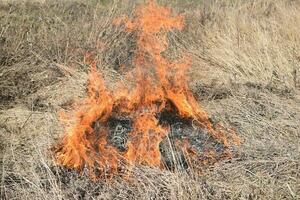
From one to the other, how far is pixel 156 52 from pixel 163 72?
5.17ft

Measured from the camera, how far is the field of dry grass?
13.6 ft

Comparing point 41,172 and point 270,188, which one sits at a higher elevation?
point 270,188

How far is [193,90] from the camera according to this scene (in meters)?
7.07

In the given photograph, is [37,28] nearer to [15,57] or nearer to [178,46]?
[15,57]

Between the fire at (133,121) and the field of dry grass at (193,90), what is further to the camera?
the fire at (133,121)

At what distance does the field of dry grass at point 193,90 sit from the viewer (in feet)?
13.6

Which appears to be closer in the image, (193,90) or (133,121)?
(133,121)

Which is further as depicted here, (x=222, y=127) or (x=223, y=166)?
(x=222, y=127)

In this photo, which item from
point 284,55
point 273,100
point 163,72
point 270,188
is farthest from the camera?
point 284,55

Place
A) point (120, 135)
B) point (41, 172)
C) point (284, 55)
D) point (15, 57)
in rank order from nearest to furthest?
point (41, 172), point (120, 135), point (15, 57), point (284, 55)

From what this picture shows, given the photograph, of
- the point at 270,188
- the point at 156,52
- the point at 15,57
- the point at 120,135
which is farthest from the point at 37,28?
the point at 270,188

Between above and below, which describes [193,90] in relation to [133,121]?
below

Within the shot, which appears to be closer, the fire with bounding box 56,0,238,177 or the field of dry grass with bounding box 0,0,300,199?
the field of dry grass with bounding box 0,0,300,199

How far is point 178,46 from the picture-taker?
891 centimetres
